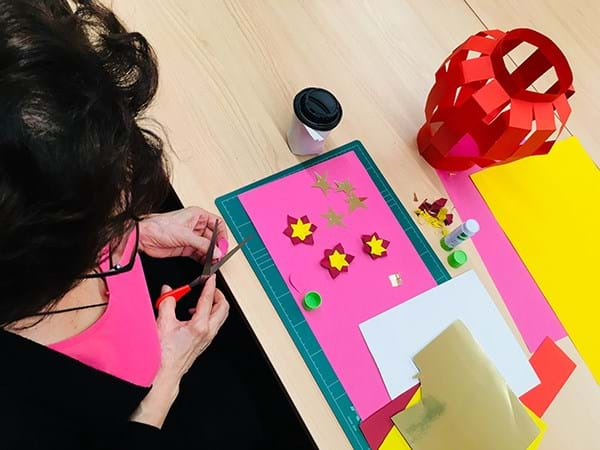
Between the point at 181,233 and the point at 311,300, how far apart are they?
231 millimetres

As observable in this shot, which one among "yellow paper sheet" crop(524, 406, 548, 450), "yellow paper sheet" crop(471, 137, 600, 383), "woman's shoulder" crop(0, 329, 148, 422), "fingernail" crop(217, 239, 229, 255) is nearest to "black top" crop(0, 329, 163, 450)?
"woman's shoulder" crop(0, 329, 148, 422)

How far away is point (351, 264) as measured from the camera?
2.88 ft

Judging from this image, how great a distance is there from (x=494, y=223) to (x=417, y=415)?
38cm

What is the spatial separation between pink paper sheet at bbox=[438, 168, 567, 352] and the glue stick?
0.05 meters

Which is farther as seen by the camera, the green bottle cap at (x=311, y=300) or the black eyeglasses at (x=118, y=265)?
the green bottle cap at (x=311, y=300)

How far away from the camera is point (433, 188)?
996mm

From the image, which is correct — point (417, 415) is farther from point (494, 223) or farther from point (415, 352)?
point (494, 223)

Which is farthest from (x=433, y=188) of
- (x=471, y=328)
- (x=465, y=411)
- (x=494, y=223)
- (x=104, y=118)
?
(x=104, y=118)

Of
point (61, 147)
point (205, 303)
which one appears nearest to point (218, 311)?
point (205, 303)

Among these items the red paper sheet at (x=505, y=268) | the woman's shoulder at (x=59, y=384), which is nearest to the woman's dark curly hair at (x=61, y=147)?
the woman's shoulder at (x=59, y=384)

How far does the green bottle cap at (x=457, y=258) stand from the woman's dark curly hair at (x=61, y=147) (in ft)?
1.79

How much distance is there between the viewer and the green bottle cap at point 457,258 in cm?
93

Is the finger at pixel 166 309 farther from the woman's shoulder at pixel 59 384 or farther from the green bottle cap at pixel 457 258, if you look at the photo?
the green bottle cap at pixel 457 258

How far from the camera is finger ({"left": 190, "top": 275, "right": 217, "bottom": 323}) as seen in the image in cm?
87
